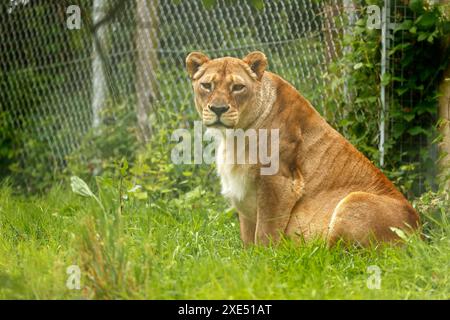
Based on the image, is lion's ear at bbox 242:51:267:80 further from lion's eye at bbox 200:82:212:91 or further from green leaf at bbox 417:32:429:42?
green leaf at bbox 417:32:429:42

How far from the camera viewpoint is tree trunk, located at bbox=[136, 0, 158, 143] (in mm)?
8086

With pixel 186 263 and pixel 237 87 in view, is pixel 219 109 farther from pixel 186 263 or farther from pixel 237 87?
pixel 186 263

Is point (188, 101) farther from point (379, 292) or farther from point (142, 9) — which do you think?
point (379, 292)

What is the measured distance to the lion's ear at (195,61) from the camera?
214 inches

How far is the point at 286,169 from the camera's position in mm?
5309

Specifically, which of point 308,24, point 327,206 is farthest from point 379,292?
point 308,24

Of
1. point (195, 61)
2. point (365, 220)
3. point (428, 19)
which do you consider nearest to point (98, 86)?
point (195, 61)

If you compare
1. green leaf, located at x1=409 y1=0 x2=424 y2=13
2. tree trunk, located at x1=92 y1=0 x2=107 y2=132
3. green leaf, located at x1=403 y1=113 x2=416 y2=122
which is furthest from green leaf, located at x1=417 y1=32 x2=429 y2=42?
tree trunk, located at x1=92 y1=0 x2=107 y2=132

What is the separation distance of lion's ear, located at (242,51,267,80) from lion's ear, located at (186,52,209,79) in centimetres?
30

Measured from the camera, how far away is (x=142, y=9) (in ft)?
26.6

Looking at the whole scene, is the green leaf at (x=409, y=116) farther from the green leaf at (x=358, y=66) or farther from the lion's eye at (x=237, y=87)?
the lion's eye at (x=237, y=87)

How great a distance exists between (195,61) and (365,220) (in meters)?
1.59
